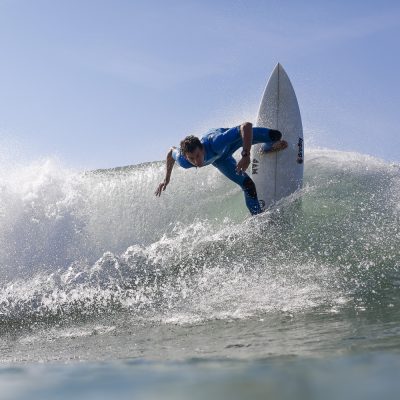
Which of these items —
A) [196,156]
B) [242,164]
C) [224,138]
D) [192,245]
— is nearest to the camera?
[242,164]

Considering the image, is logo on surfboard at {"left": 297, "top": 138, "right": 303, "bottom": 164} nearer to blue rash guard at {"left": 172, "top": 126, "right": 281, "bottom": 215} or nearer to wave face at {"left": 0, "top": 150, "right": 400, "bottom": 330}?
A: wave face at {"left": 0, "top": 150, "right": 400, "bottom": 330}

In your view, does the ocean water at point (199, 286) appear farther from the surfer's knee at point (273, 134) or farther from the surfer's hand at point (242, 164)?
the surfer's knee at point (273, 134)

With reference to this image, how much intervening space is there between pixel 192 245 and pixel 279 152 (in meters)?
2.57

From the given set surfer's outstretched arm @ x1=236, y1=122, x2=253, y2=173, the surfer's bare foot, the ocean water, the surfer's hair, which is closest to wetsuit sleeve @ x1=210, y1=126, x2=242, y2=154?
surfer's outstretched arm @ x1=236, y1=122, x2=253, y2=173

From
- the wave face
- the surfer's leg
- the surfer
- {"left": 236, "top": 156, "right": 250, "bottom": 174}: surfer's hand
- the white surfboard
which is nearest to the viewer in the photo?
the wave face

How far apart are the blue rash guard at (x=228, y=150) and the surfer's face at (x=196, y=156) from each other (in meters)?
0.31

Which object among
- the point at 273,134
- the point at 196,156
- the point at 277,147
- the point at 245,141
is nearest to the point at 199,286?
the point at 196,156

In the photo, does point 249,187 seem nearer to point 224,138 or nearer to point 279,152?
point 279,152

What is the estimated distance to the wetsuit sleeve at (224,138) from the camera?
7.04 metres

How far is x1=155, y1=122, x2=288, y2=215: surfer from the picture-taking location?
6.54 m

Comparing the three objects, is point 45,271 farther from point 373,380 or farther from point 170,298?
point 373,380

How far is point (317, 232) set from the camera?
24.7 feet

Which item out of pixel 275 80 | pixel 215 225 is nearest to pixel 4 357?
pixel 215 225

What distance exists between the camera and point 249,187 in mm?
8039
